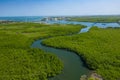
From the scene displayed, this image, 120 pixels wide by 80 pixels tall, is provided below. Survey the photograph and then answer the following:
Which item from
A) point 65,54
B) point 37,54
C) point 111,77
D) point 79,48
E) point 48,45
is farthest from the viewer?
point 48,45

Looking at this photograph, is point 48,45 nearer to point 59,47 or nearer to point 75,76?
point 59,47

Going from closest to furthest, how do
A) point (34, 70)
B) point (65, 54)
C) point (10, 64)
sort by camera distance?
point (34, 70), point (10, 64), point (65, 54)

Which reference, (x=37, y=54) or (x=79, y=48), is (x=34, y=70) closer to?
(x=37, y=54)

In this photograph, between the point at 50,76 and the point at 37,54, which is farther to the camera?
the point at 37,54

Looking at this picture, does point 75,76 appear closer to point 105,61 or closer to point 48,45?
point 105,61

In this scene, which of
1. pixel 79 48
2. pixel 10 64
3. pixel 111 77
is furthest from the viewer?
pixel 79 48

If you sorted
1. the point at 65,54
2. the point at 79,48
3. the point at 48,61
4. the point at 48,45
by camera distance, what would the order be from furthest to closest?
the point at 48,45
the point at 79,48
the point at 65,54
the point at 48,61

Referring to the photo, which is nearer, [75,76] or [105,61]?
[75,76]

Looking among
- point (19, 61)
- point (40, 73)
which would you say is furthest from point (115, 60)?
point (19, 61)

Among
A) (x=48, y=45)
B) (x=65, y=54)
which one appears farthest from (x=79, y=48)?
(x=48, y=45)
